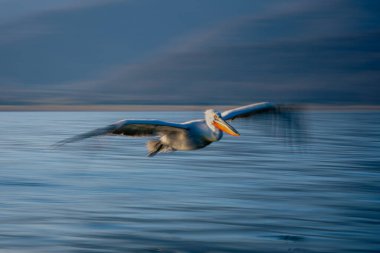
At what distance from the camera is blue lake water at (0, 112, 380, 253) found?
559 inches

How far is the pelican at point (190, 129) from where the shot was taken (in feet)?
48.2

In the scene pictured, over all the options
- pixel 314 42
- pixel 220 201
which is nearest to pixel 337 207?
pixel 220 201

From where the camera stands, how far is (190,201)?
17.9 meters

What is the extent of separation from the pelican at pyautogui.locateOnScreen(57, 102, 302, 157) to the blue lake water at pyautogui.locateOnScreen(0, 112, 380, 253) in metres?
0.73

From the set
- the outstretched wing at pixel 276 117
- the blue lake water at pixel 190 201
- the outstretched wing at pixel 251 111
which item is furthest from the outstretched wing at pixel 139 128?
the outstretched wing at pixel 276 117

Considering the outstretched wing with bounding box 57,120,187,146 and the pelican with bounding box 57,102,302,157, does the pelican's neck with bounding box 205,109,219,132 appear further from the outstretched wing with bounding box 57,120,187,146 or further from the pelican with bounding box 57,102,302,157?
the outstretched wing with bounding box 57,120,187,146

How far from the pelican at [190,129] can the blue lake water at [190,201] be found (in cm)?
73

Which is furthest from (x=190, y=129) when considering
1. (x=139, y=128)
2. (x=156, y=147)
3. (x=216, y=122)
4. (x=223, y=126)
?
(x=139, y=128)

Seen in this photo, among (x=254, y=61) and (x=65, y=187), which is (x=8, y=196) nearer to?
(x=65, y=187)

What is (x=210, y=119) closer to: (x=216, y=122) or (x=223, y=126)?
(x=216, y=122)

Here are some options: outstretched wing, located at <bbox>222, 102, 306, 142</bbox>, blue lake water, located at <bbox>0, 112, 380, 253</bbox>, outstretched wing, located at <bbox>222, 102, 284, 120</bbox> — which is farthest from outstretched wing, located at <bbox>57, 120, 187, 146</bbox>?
outstretched wing, located at <bbox>222, 102, 306, 142</bbox>

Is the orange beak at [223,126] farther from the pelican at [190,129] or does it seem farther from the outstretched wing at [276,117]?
the outstretched wing at [276,117]

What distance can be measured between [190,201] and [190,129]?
9.14 ft

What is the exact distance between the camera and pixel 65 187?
20.6m
